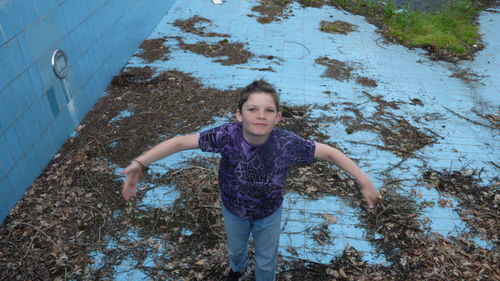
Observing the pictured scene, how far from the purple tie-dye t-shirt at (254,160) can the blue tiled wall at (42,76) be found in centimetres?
260

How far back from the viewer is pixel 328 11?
31.5 ft

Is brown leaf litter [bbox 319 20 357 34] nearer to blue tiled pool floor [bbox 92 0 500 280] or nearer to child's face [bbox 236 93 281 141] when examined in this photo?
blue tiled pool floor [bbox 92 0 500 280]

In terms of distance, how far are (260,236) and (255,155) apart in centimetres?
65

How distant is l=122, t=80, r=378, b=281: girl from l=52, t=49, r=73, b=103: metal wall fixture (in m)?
2.90

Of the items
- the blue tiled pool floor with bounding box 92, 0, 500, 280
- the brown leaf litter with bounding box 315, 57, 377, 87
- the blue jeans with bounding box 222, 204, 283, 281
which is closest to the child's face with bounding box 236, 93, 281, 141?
the blue jeans with bounding box 222, 204, 283, 281

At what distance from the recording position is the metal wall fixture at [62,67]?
4395 millimetres

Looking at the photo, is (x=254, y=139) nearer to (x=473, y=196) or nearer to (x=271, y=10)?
(x=473, y=196)

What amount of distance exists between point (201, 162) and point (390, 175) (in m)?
2.42

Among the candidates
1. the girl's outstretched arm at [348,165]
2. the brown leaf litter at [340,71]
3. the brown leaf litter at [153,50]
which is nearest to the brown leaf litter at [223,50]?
the brown leaf litter at [153,50]

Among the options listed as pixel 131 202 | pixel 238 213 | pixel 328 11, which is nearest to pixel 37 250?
pixel 131 202

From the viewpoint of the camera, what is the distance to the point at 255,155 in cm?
230

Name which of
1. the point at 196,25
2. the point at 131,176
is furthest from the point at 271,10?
the point at 131,176

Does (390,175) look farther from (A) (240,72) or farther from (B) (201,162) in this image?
(A) (240,72)

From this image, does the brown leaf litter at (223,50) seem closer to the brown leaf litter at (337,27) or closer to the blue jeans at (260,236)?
the brown leaf litter at (337,27)
